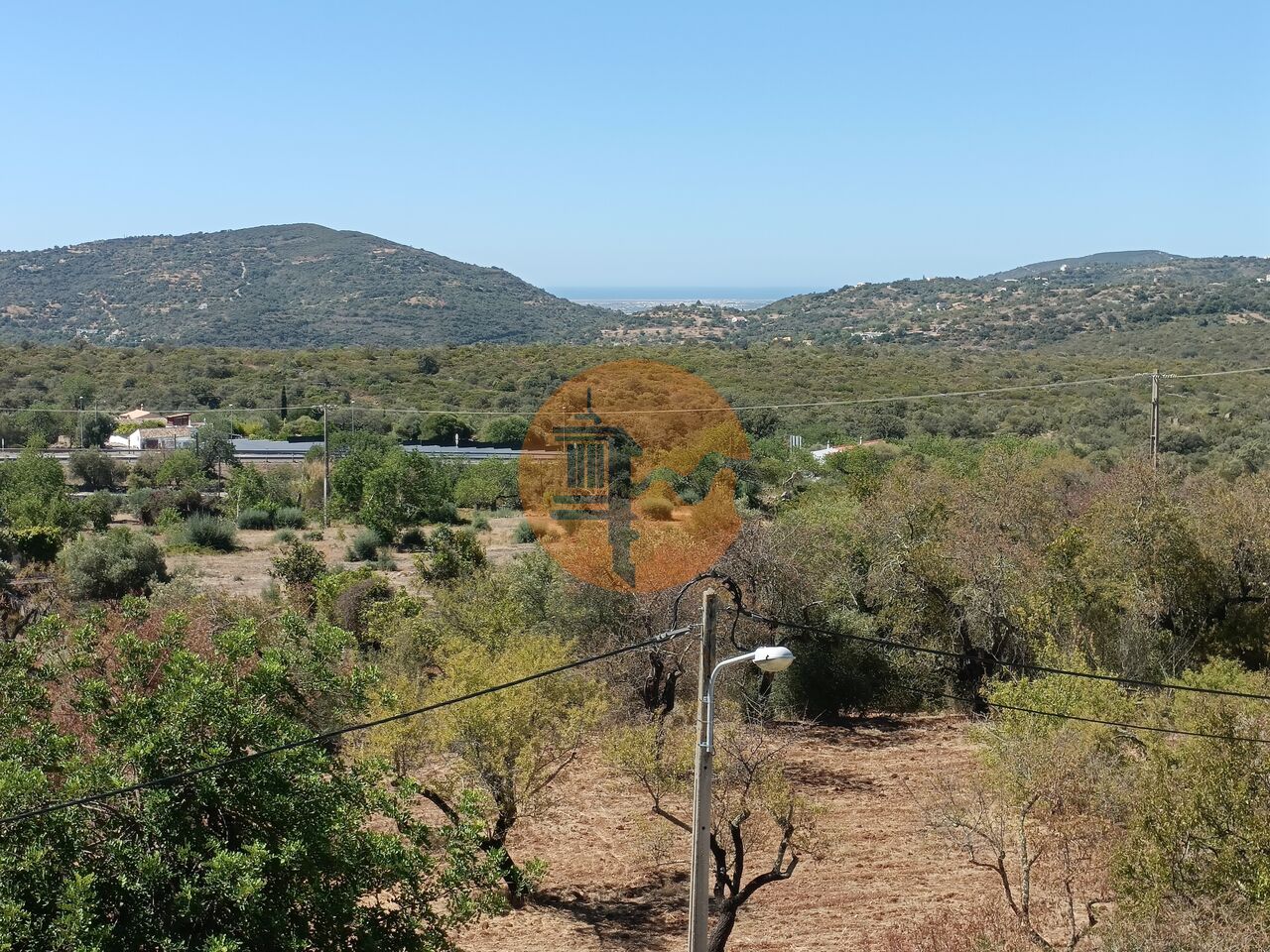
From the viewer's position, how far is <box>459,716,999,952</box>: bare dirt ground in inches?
490

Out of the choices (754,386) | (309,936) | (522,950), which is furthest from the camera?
(754,386)

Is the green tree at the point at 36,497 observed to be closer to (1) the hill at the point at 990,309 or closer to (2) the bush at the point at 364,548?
(2) the bush at the point at 364,548

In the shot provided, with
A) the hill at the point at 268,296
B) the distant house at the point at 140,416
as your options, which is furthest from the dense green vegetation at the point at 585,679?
the hill at the point at 268,296

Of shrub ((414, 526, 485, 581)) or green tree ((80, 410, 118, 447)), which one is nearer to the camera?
shrub ((414, 526, 485, 581))

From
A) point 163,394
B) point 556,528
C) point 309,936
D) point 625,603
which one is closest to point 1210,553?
point 625,603

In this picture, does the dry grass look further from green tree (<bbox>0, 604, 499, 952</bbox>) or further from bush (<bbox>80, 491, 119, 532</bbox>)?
green tree (<bbox>0, 604, 499, 952</bbox>)

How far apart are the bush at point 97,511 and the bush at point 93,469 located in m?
6.15

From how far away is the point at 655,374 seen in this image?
47.6m

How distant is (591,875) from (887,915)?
3546 mm

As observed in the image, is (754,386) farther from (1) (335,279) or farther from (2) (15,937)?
(1) (335,279)

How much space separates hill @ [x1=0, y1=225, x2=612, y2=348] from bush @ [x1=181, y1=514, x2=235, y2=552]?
7267 centimetres

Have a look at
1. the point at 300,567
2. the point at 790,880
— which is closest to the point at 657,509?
the point at 300,567

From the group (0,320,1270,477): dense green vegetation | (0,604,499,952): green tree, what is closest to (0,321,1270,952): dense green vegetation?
Result: (0,604,499,952): green tree

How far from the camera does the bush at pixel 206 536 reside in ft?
116
